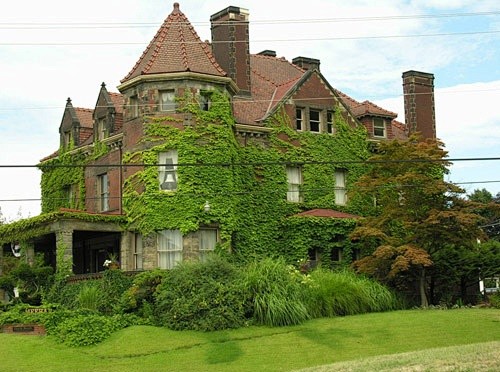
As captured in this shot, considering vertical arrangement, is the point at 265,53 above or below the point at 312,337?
above

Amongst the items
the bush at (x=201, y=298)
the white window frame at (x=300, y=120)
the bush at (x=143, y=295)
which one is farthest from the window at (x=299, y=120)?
the bush at (x=143, y=295)

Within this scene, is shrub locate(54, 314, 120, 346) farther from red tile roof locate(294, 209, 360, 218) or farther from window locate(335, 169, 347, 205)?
window locate(335, 169, 347, 205)

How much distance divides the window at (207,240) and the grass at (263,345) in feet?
28.2

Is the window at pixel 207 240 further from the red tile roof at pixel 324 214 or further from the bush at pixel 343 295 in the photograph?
the bush at pixel 343 295

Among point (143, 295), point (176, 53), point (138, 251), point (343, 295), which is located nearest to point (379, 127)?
point (176, 53)

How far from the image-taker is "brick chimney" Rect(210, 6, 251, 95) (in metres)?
44.2

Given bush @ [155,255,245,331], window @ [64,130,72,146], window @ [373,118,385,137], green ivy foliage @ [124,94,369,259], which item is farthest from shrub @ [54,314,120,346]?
window @ [373,118,385,137]

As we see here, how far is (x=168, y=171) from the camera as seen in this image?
1599 inches

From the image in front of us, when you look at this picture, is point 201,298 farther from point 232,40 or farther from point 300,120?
point 232,40

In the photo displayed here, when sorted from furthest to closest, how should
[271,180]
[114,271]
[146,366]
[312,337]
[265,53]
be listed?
[265,53], [271,180], [114,271], [312,337], [146,366]

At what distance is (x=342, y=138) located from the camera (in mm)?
46750

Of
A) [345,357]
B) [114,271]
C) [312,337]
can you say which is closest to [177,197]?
[114,271]

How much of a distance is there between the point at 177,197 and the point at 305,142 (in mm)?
8389

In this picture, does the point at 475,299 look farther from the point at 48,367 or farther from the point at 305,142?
the point at 48,367
